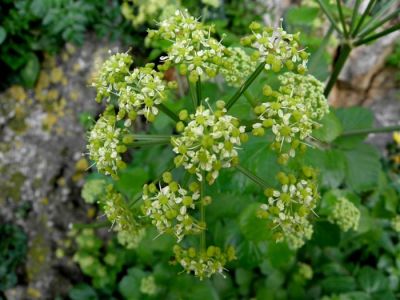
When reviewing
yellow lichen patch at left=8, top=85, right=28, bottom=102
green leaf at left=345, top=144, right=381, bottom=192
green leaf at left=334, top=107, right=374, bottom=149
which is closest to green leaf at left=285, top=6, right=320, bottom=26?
green leaf at left=334, top=107, right=374, bottom=149

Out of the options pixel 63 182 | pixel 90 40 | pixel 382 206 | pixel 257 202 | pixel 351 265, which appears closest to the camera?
pixel 257 202

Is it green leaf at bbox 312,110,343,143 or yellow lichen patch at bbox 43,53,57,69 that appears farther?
yellow lichen patch at bbox 43,53,57,69

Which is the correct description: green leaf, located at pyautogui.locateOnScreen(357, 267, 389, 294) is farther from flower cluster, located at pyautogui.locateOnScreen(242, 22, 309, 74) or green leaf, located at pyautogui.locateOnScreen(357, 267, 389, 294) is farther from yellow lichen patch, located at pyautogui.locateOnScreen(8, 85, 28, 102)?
yellow lichen patch, located at pyautogui.locateOnScreen(8, 85, 28, 102)

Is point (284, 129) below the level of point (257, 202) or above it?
above

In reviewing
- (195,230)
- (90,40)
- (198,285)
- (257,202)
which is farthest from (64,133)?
(195,230)

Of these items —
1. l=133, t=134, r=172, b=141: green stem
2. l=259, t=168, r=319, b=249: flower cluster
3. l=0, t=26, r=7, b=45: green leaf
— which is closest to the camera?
l=259, t=168, r=319, b=249: flower cluster

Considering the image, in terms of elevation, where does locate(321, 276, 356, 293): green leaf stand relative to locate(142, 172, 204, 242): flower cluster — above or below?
below

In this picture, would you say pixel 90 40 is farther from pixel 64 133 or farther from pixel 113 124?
pixel 113 124
